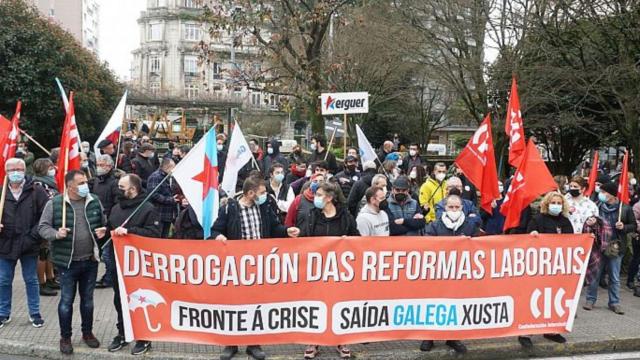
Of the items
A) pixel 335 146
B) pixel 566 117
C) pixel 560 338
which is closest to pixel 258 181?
pixel 560 338

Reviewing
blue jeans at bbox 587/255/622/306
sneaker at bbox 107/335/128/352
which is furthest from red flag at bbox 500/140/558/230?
sneaker at bbox 107/335/128/352

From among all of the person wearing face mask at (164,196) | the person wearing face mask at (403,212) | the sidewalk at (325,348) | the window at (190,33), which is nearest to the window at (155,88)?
the window at (190,33)

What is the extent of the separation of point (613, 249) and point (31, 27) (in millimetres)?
20094

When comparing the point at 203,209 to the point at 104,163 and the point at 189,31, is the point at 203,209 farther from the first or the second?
the point at 189,31

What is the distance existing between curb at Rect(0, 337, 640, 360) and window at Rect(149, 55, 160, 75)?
8900 centimetres

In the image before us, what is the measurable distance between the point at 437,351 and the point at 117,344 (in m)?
3.34

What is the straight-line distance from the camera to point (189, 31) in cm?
8894

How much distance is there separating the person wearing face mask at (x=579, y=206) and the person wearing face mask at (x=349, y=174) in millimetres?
3484

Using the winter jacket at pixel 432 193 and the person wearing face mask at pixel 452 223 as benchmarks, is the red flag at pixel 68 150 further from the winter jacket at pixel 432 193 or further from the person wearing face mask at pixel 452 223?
the winter jacket at pixel 432 193

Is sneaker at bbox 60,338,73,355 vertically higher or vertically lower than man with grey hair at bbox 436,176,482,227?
lower

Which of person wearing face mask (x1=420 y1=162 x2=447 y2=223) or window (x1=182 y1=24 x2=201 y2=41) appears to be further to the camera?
window (x1=182 y1=24 x2=201 y2=41)

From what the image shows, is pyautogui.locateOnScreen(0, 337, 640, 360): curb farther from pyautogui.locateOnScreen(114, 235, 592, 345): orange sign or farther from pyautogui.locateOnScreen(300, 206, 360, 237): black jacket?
pyautogui.locateOnScreen(300, 206, 360, 237): black jacket

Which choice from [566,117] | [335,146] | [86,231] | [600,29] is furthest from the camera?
[335,146]

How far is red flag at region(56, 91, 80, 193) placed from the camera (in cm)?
639
